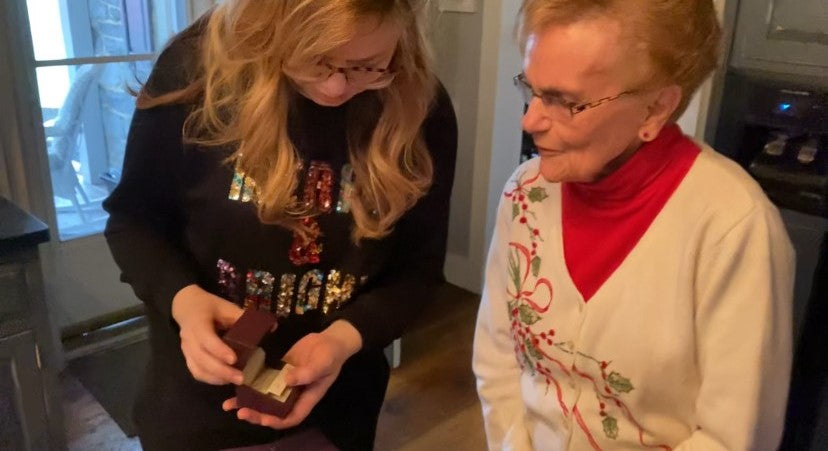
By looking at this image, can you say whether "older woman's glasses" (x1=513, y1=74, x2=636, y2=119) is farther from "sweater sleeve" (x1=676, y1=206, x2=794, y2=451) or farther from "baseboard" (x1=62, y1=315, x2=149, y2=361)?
"baseboard" (x1=62, y1=315, x2=149, y2=361)

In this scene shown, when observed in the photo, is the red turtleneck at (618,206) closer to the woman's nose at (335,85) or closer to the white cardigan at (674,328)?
the white cardigan at (674,328)

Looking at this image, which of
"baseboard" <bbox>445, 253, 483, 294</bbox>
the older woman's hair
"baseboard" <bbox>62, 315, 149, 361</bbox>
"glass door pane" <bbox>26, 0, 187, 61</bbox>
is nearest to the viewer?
the older woman's hair

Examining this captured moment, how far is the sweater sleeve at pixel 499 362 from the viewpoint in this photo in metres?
1.08

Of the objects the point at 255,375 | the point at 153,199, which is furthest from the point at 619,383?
the point at 153,199

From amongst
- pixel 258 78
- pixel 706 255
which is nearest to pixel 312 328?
pixel 258 78

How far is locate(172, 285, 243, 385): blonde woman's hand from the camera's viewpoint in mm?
887

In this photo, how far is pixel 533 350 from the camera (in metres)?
1.00

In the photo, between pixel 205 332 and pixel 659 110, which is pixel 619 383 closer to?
pixel 659 110

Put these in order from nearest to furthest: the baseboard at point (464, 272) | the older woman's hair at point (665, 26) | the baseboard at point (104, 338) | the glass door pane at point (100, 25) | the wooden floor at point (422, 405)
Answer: the older woman's hair at point (665, 26), the wooden floor at point (422, 405), the glass door pane at point (100, 25), the baseboard at point (104, 338), the baseboard at point (464, 272)

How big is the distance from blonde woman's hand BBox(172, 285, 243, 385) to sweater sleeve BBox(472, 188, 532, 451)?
374mm

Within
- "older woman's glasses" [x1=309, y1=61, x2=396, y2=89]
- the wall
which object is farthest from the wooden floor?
"older woman's glasses" [x1=309, y1=61, x2=396, y2=89]

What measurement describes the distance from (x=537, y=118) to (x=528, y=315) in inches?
11.5

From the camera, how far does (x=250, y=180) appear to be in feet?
3.29

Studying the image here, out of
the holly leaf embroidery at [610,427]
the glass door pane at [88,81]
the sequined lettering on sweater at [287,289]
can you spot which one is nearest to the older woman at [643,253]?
the holly leaf embroidery at [610,427]
